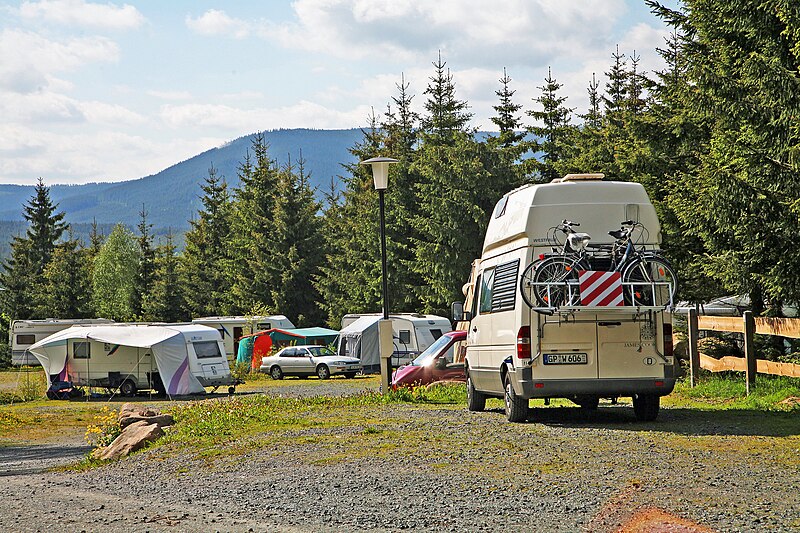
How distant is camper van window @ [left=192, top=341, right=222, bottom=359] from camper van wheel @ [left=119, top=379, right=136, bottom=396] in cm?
284

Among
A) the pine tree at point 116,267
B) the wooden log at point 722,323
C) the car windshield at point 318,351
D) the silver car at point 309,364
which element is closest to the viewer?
the wooden log at point 722,323

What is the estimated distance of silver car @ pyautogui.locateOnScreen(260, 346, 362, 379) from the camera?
130ft

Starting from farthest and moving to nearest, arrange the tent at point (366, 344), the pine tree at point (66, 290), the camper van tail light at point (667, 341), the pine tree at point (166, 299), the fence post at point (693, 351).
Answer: the pine tree at point (66, 290), the pine tree at point (166, 299), the tent at point (366, 344), the fence post at point (693, 351), the camper van tail light at point (667, 341)

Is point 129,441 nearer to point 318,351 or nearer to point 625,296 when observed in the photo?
point 625,296

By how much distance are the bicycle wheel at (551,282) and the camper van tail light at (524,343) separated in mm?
376

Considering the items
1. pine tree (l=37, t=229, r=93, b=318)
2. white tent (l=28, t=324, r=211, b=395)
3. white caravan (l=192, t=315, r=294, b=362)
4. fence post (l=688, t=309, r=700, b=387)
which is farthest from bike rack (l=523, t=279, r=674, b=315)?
pine tree (l=37, t=229, r=93, b=318)

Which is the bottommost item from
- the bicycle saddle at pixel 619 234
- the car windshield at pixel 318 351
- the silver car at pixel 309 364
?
the silver car at pixel 309 364

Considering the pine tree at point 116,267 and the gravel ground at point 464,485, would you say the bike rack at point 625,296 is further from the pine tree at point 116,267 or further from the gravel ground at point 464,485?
the pine tree at point 116,267

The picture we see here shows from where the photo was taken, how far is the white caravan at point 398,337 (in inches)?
1518

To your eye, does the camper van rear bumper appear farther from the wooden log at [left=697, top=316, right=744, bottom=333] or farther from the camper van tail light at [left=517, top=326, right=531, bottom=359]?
the wooden log at [left=697, top=316, right=744, bottom=333]

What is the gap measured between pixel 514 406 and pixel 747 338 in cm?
453

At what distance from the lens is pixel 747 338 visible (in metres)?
15.1

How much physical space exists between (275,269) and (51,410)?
32511 millimetres

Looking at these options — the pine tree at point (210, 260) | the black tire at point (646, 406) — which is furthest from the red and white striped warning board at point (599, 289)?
the pine tree at point (210, 260)
